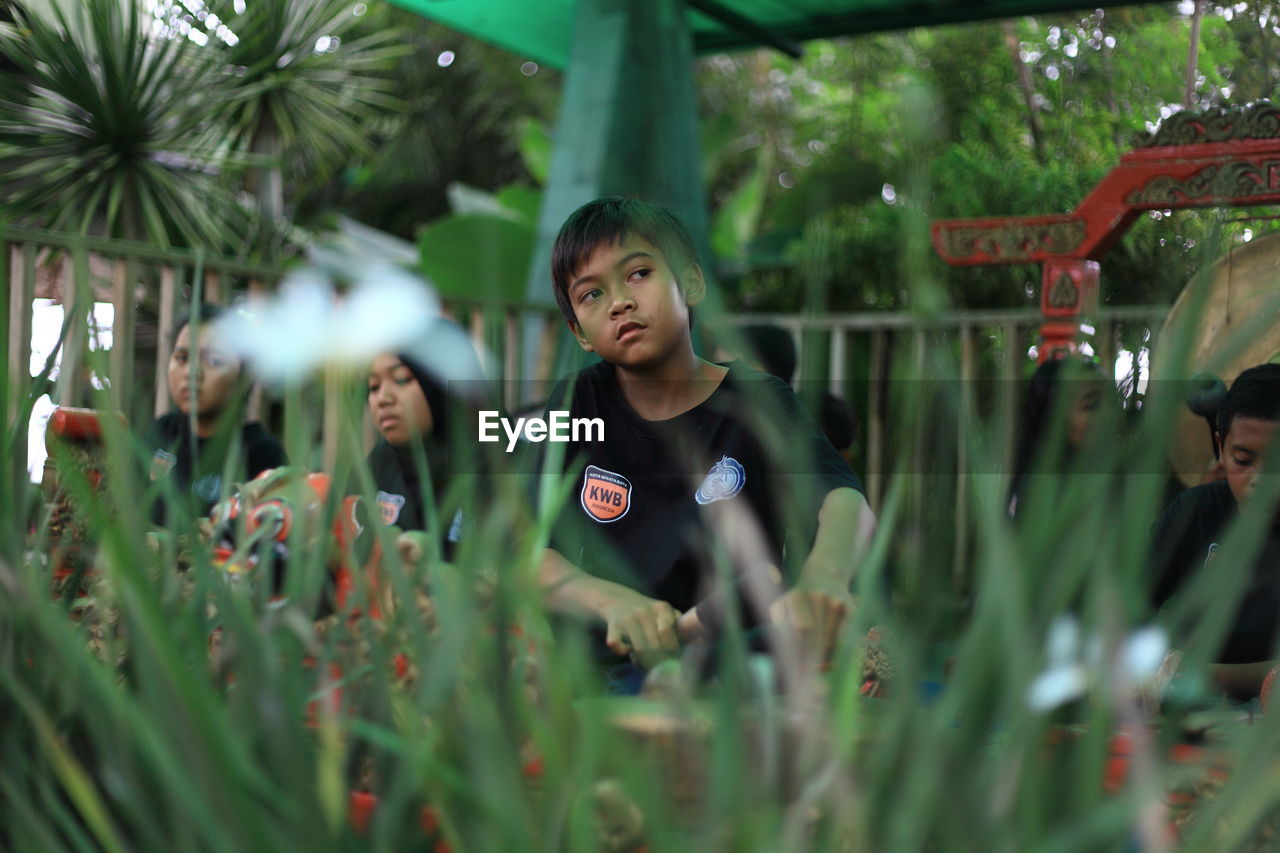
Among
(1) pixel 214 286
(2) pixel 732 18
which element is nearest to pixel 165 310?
(1) pixel 214 286

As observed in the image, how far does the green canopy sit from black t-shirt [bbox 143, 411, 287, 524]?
1.54 m

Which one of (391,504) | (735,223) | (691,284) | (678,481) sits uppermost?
(735,223)

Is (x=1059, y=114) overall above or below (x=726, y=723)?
above

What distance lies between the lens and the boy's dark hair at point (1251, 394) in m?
1.40

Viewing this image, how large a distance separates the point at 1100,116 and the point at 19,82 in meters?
1.48

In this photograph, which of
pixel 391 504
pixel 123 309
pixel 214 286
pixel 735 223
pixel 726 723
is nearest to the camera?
pixel 726 723

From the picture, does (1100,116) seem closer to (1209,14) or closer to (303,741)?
(1209,14)

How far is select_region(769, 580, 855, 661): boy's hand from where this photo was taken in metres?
0.60

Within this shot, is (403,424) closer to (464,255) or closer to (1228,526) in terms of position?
(1228,526)

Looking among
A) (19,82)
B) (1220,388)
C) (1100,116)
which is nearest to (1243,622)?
(1220,388)

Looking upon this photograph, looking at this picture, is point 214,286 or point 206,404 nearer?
point 206,404

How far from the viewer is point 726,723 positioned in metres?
0.46

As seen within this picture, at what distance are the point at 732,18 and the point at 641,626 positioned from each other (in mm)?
2967

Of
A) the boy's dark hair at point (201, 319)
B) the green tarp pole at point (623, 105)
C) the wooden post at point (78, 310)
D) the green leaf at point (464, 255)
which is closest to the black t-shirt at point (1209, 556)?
the wooden post at point (78, 310)
